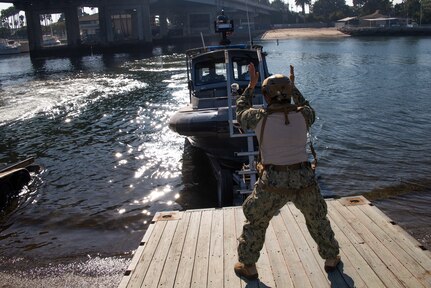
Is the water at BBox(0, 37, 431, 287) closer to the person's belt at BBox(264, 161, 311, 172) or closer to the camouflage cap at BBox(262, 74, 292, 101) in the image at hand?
the person's belt at BBox(264, 161, 311, 172)

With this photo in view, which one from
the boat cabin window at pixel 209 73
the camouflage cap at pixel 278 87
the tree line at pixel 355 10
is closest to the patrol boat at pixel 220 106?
the boat cabin window at pixel 209 73

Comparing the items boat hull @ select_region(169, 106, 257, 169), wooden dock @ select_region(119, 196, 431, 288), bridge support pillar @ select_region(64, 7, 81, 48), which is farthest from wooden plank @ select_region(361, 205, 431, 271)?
bridge support pillar @ select_region(64, 7, 81, 48)

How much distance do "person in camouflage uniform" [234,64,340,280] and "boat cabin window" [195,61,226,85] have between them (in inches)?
336

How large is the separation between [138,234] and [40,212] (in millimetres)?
3302

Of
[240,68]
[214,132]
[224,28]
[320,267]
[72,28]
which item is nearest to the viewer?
[320,267]

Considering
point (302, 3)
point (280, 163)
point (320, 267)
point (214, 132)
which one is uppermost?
point (302, 3)

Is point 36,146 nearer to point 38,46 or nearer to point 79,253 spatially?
point 79,253

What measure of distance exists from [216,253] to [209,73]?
852 cm

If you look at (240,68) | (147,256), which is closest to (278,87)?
(147,256)

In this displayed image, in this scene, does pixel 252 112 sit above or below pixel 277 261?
above

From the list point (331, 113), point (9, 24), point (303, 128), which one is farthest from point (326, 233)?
point (9, 24)

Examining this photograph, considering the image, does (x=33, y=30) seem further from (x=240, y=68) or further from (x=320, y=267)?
(x=320, y=267)

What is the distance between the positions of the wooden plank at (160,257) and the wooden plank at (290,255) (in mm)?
1447

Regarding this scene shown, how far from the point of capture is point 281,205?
14.6 feet
